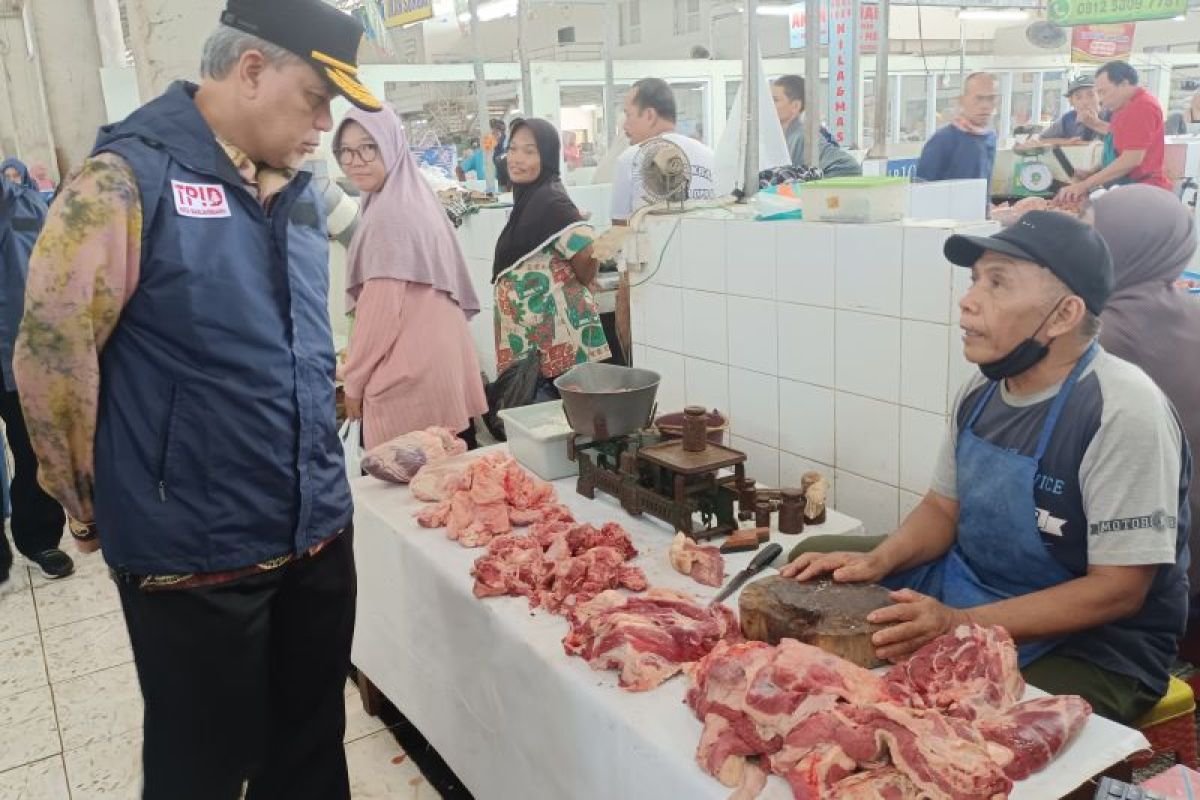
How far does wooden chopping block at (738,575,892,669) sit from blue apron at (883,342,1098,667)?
320 mm

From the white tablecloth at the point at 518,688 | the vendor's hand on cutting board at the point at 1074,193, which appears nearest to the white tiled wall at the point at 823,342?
the white tablecloth at the point at 518,688

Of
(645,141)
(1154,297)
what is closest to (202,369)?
(1154,297)

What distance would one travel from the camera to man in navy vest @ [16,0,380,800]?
1800 millimetres

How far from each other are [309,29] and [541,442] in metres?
1.54

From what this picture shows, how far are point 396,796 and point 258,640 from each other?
1.14 metres

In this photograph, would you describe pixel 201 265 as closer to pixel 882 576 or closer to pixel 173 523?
pixel 173 523

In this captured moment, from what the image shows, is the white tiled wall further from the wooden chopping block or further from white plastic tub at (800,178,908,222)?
the wooden chopping block

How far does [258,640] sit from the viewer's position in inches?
81.0

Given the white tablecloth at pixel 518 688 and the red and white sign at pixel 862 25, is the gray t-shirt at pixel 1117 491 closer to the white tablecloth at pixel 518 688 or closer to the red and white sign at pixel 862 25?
the white tablecloth at pixel 518 688

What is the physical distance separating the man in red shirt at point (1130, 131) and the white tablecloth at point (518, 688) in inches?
202

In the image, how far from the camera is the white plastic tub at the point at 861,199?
2797 mm

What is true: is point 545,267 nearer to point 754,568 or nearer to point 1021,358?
point 754,568

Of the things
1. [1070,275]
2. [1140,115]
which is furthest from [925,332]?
[1140,115]

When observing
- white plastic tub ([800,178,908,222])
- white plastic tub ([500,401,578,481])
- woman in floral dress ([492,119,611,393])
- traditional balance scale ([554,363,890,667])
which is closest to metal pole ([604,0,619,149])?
woman in floral dress ([492,119,611,393])
